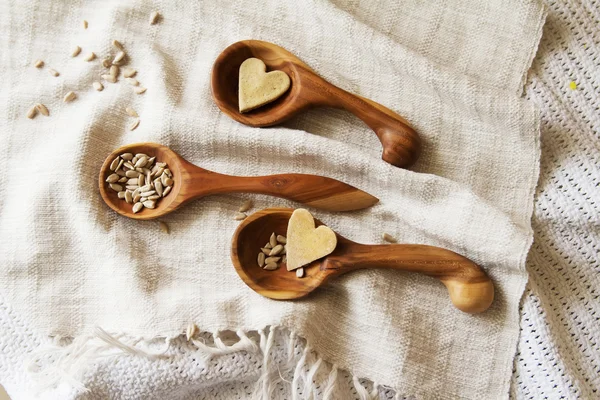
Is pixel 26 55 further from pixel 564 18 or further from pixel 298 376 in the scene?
pixel 564 18

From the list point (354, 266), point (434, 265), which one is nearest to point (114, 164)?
point (354, 266)

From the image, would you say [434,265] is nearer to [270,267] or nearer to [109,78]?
[270,267]

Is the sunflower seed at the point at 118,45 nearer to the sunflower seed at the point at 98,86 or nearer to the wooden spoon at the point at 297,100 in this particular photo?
the sunflower seed at the point at 98,86

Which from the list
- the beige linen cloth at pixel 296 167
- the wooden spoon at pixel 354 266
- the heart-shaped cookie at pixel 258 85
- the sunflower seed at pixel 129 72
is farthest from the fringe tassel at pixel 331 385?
the sunflower seed at pixel 129 72

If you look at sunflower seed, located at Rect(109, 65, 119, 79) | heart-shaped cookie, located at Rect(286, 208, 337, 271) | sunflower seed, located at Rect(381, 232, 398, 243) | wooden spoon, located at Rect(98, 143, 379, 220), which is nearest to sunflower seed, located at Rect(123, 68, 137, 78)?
sunflower seed, located at Rect(109, 65, 119, 79)

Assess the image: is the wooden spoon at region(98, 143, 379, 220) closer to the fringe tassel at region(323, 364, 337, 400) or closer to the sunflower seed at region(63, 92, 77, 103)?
the sunflower seed at region(63, 92, 77, 103)

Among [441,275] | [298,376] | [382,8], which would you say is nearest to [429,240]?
[441,275]
